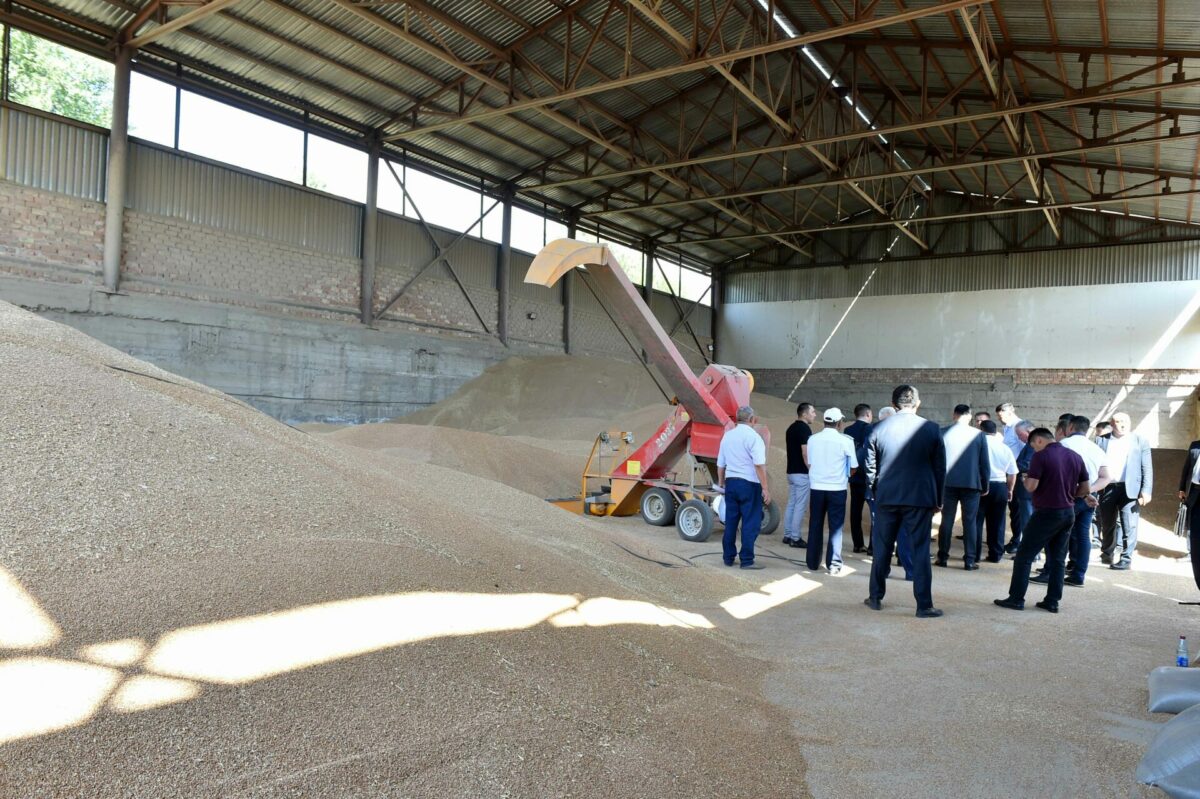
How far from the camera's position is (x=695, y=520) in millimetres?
9430

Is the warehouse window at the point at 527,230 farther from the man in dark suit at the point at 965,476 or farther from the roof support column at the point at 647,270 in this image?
the man in dark suit at the point at 965,476

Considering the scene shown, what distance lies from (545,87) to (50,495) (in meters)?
14.7

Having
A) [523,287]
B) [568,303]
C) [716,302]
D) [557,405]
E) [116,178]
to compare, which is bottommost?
[557,405]

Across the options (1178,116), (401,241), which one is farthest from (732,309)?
(1178,116)

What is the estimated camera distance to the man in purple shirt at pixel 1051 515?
6.12 metres

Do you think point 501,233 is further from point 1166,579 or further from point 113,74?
point 1166,579

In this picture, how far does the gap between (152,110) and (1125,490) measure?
53.2ft

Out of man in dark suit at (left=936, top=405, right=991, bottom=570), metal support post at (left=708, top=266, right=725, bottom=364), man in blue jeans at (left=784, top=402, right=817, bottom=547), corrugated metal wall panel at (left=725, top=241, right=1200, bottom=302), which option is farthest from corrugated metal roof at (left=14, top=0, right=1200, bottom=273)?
metal support post at (left=708, top=266, right=725, bottom=364)

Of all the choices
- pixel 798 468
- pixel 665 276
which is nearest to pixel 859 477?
pixel 798 468

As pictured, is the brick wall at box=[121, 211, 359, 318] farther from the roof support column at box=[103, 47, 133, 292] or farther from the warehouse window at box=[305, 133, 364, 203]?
the warehouse window at box=[305, 133, 364, 203]

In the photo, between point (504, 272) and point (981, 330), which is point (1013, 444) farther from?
point (981, 330)

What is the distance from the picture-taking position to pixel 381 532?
177 inches

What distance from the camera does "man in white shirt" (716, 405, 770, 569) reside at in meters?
7.57

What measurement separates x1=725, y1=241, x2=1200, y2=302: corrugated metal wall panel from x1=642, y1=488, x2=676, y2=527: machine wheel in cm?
1844
